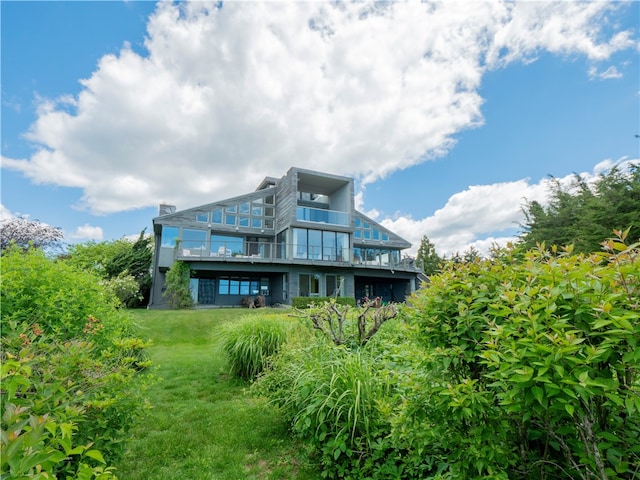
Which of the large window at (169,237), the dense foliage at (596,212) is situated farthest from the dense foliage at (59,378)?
the large window at (169,237)

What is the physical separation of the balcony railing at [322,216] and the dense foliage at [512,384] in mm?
20390

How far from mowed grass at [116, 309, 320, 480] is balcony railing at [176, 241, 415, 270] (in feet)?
46.4

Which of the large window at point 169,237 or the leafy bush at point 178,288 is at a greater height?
the large window at point 169,237

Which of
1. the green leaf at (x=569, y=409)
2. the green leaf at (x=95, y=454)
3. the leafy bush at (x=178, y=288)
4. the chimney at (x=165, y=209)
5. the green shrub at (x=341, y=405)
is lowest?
the green shrub at (x=341, y=405)

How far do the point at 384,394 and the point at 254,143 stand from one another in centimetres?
1501

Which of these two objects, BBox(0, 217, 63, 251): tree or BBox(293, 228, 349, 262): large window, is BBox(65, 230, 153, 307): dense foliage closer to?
BBox(0, 217, 63, 251): tree

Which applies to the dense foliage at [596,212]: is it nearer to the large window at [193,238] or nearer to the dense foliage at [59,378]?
the dense foliage at [59,378]

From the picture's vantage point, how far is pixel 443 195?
72.3 feet

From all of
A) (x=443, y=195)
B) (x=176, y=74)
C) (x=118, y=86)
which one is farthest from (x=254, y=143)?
(x=443, y=195)

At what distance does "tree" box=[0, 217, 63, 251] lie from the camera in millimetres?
23219

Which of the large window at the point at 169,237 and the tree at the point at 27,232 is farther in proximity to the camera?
the tree at the point at 27,232

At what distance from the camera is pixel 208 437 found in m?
3.89

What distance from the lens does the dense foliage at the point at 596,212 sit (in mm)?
16219

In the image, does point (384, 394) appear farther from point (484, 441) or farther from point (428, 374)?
point (484, 441)
